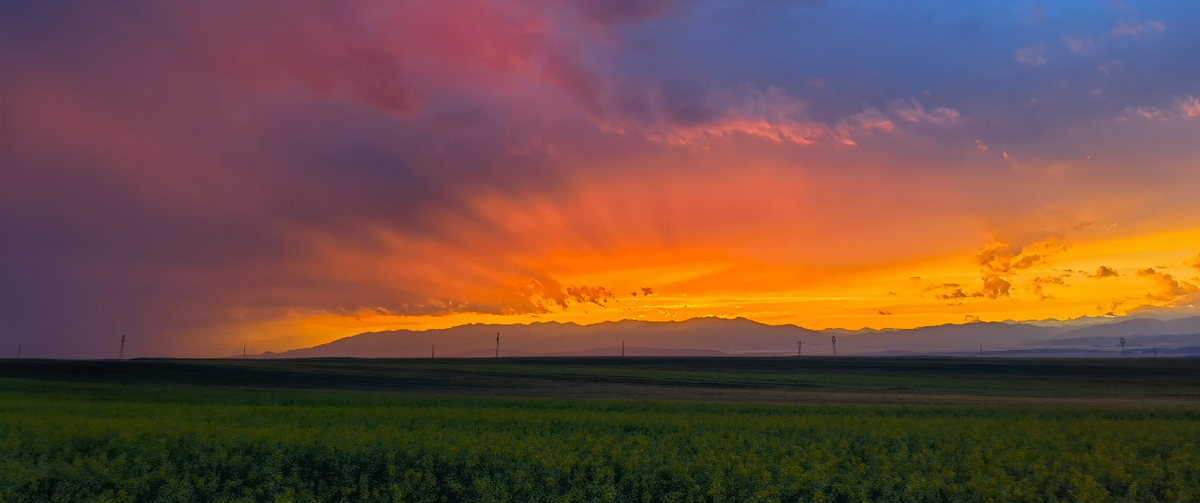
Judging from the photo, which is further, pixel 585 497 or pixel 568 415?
pixel 568 415

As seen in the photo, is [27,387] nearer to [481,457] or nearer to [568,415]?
[568,415]

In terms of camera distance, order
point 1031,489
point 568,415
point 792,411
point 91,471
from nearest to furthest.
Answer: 1. point 1031,489
2. point 91,471
3. point 568,415
4. point 792,411

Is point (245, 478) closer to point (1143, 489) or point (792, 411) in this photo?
point (1143, 489)

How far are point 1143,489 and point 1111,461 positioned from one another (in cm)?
210

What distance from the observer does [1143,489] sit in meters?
21.5

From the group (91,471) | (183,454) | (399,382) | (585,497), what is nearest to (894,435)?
(585,497)

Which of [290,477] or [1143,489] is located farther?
[290,477]

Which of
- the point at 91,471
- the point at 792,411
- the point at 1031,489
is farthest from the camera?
the point at 792,411

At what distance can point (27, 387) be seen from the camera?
62844 millimetres

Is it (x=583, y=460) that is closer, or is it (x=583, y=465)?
(x=583, y=465)

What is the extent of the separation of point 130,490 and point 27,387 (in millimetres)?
53522

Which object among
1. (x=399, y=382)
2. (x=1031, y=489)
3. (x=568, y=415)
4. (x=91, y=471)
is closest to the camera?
(x=1031, y=489)

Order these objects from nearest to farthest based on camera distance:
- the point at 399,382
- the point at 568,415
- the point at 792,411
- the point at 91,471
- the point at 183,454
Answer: the point at 91,471, the point at 183,454, the point at 568,415, the point at 792,411, the point at 399,382

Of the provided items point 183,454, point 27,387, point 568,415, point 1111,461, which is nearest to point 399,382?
point 27,387
